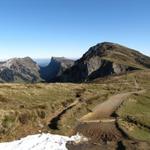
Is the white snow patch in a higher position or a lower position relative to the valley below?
lower

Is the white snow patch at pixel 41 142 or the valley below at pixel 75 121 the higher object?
the valley below at pixel 75 121

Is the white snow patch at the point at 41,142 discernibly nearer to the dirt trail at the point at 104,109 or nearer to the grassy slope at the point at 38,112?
the grassy slope at the point at 38,112

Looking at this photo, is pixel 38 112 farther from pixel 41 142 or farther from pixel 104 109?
pixel 104 109

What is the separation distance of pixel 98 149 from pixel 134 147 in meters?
3.54

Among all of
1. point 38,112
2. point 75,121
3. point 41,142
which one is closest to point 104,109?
point 75,121

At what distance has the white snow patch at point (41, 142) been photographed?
1110 inches

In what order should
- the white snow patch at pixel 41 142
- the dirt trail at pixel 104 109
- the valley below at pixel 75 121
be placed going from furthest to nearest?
the dirt trail at pixel 104 109 < the valley below at pixel 75 121 < the white snow patch at pixel 41 142

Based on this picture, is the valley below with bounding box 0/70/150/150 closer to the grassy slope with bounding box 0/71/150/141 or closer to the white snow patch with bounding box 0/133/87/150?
the grassy slope with bounding box 0/71/150/141

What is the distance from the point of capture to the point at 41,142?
→ 29.7 metres

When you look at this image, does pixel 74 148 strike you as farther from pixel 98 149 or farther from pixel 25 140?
pixel 25 140

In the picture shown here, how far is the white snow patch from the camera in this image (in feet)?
92.5

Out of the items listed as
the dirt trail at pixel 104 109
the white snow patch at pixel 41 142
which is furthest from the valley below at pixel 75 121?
the white snow patch at pixel 41 142

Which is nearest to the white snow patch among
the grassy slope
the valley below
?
the valley below

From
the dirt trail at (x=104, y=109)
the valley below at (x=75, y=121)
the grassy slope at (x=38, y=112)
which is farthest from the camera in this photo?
the dirt trail at (x=104, y=109)
